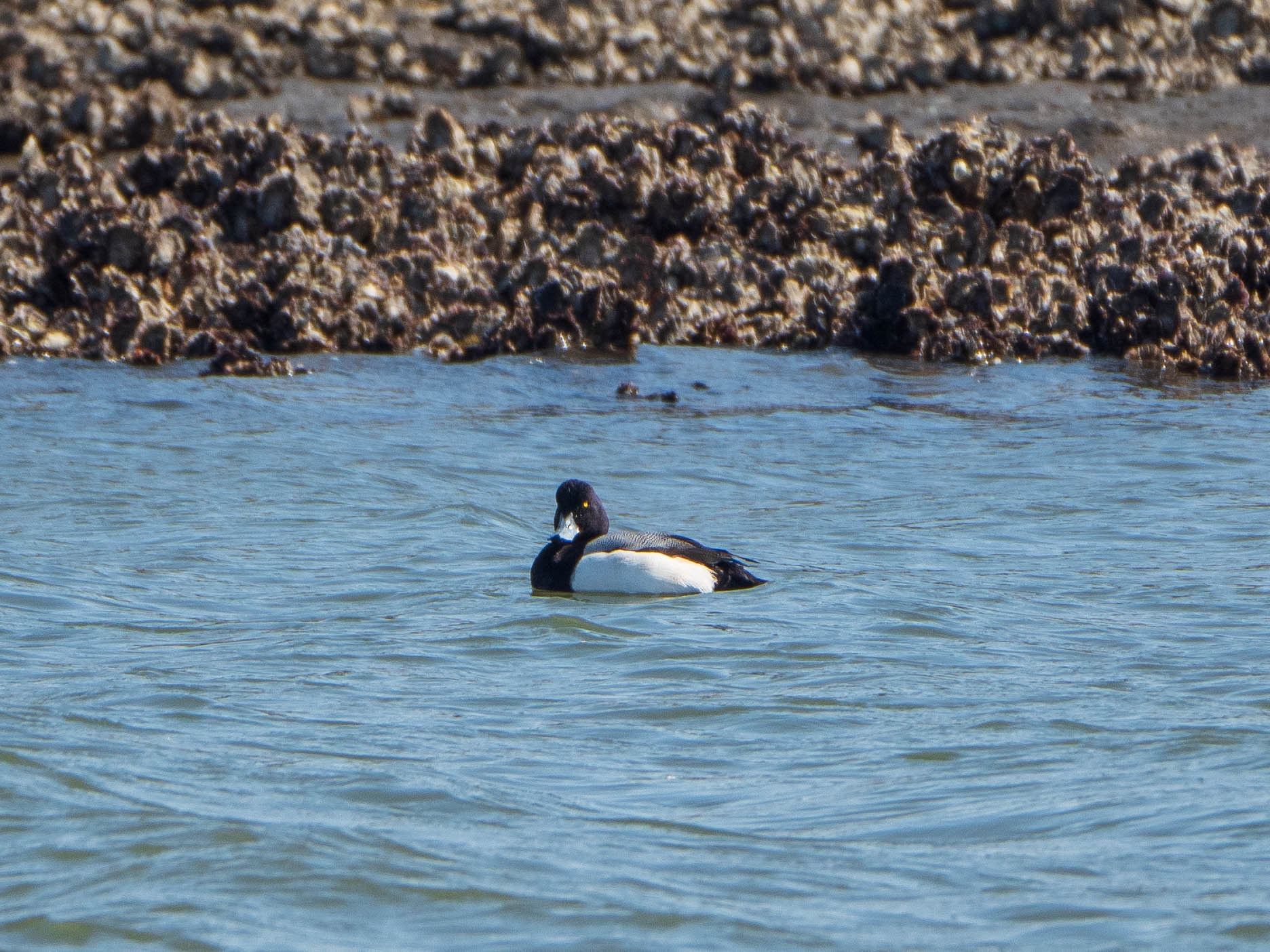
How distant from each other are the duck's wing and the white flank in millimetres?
27

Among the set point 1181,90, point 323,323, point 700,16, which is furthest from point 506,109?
point 1181,90

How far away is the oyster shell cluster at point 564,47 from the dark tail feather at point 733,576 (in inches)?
436

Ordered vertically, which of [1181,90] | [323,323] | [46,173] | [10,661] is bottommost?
[10,661]

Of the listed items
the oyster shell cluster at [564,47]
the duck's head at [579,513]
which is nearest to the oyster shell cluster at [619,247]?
the oyster shell cluster at [564,47]

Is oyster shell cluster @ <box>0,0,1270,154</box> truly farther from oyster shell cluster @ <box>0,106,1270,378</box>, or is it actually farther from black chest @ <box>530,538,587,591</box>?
black chest @ <box>530,538,587,591</box>

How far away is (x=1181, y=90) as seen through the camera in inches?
896

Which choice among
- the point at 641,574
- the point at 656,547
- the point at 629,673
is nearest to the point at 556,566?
the point at 641,574

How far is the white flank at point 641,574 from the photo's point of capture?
10547mm

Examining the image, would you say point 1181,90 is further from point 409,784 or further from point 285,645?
point 409,784

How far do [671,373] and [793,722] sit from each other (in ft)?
28.8

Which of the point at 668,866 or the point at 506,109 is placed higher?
the point at 506,109

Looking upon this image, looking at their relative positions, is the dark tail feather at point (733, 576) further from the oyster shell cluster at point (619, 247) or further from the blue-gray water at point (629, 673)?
the oyster shell cluster at point (619, 247)

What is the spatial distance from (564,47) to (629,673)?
47.2 feet

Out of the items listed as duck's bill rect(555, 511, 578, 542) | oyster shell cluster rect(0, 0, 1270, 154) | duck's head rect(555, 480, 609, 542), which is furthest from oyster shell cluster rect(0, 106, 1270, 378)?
duck's bill rect(555, 511, 578, 542)
